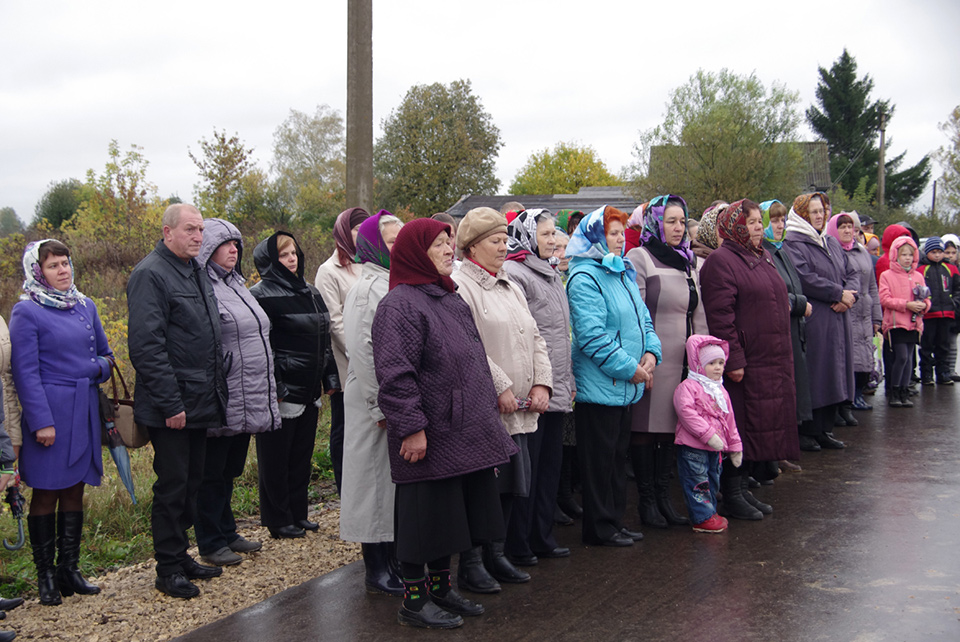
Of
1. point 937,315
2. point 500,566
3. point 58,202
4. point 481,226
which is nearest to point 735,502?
point 500,566

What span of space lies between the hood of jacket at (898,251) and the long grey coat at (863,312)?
1074mm

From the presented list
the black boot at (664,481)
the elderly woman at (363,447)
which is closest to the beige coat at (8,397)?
the elderly woman at (363,447)

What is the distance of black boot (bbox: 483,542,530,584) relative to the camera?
192 inches

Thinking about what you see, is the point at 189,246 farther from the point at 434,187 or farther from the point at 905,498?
the point at 434,187

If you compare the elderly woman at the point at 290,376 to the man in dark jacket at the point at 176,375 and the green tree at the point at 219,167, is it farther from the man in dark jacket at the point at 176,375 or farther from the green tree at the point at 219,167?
the green tree at the point at 219,167

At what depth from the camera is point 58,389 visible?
473cm

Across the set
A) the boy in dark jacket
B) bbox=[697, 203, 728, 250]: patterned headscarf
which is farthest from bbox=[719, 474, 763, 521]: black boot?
the boy in dark jacket

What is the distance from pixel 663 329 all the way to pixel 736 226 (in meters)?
1.03

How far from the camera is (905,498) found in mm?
6453

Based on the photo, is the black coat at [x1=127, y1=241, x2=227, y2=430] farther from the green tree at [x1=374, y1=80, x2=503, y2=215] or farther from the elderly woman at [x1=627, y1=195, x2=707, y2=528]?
the green tree at [x1=374, y1=80, x2=503, y2=215]

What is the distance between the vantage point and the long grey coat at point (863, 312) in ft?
30.9

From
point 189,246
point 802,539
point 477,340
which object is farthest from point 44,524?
point 802,539

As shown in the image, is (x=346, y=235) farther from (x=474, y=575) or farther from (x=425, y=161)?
(x=425, y=161)

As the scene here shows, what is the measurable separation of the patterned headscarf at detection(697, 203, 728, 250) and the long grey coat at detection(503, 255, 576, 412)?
2.05 m
